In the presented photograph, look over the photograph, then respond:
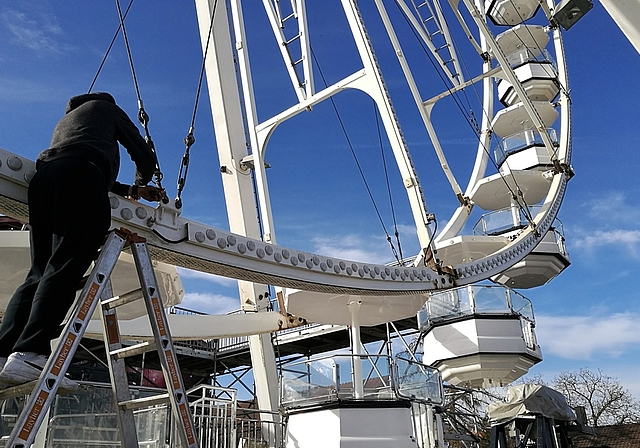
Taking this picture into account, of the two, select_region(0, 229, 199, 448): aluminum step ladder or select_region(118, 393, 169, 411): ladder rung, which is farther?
select_region(118, 393, 169, 411): ladder rung

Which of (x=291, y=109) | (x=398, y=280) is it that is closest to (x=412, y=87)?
(x=291, y=109)

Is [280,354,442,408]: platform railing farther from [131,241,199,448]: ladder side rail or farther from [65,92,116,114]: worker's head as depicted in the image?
[65,92,116,114]: worker's head

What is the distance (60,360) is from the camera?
2.68m

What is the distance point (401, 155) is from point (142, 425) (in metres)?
5.07

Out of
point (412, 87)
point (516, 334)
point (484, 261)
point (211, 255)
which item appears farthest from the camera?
point (412, 87)

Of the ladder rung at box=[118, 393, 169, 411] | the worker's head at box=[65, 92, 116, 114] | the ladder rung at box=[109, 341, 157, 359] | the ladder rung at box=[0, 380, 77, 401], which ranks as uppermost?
the worker's head at box=[65, 92, 116, 114]

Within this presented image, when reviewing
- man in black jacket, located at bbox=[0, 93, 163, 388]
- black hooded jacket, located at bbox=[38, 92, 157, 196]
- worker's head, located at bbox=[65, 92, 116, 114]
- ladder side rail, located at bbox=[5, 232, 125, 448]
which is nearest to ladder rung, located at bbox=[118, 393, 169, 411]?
man in black jacket, located at bbox=[0, 93, 163, 388]

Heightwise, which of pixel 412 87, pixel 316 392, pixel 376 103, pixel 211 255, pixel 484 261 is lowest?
pixel 316 392

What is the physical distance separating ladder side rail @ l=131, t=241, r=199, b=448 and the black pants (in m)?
0.28

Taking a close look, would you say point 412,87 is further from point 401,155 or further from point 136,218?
point 136,218

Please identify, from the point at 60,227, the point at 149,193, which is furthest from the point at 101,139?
the point at 60,227

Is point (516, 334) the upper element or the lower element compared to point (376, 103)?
lower

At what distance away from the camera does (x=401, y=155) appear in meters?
9.03

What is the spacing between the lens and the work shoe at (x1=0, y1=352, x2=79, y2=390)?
271 centimetres
